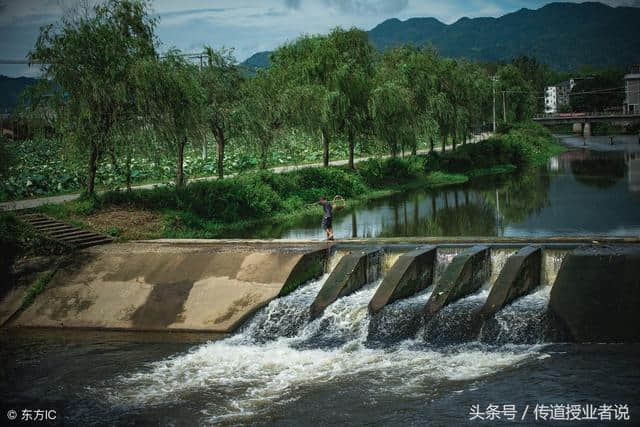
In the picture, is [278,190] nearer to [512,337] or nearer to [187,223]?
[187,223]

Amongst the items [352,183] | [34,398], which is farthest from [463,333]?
[352,183]

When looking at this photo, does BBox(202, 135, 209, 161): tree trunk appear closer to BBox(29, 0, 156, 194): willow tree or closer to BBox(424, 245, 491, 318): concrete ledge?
BBox(29, 0, 156, 194): willow tree

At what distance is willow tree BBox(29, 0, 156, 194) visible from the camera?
27625mm

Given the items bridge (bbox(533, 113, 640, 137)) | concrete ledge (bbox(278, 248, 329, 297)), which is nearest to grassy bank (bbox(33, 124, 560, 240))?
concrete ledge (bbox(278, 248, 329, 297))

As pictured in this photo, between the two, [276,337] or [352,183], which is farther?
[352,183]

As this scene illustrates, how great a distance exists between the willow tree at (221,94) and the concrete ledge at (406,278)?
1867cm

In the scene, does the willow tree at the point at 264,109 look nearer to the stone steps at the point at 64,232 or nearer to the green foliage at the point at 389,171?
the green foliage at the point at 389,171

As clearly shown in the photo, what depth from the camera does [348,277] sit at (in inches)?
781

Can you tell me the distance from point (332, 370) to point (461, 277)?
4.83 m

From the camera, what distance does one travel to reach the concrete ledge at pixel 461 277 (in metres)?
18.1

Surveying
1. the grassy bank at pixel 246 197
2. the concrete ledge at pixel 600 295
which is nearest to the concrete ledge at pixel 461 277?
the concrete ledge at pixel 600 295

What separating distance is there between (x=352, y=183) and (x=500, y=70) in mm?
71287

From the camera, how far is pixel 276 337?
18.5 metres

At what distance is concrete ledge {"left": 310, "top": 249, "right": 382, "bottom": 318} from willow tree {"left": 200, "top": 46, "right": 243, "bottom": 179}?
687 inches
